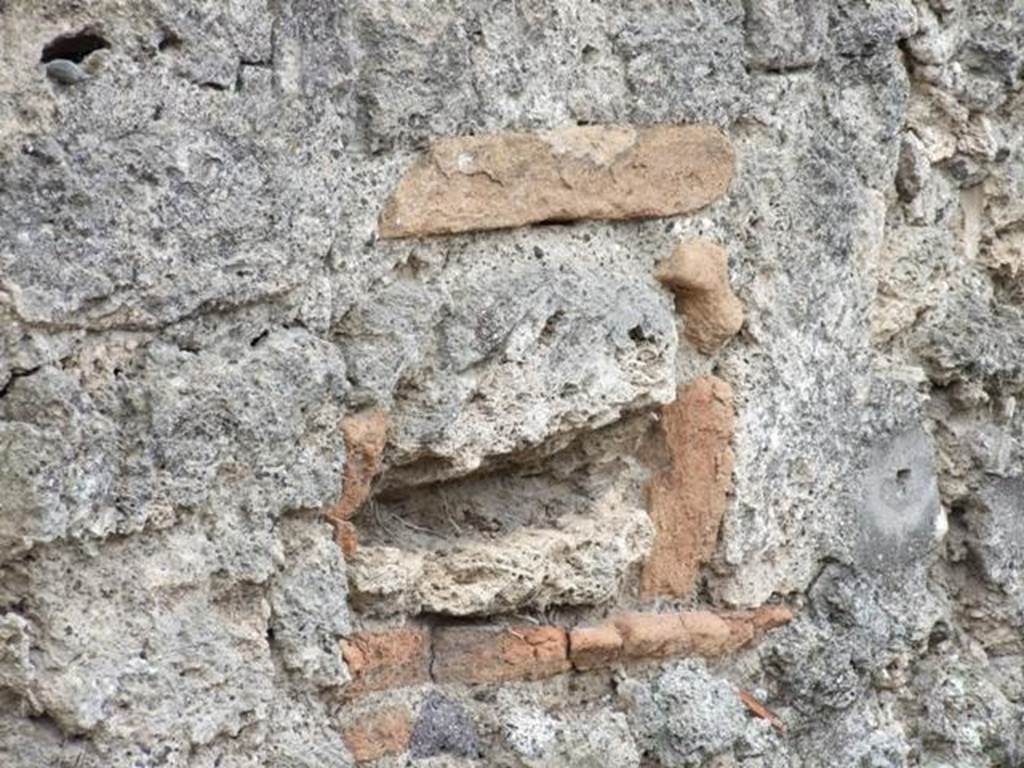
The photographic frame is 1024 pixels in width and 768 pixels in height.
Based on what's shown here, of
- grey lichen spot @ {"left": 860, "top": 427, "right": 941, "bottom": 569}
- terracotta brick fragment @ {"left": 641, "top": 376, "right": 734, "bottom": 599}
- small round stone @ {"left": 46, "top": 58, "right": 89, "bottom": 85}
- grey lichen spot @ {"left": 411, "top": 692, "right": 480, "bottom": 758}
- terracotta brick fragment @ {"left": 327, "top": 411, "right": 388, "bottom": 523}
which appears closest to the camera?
small round stone @ {"left": 46, "top": 58, "right": 89, "bottom": 85}

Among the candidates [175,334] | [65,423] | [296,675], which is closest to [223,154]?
[175,334]

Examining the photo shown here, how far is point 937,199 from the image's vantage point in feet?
8.99

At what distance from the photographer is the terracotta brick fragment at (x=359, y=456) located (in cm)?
200

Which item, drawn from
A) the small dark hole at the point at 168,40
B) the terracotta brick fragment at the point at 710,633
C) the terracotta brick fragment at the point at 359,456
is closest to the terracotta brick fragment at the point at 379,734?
the terracotta brick fragment at the point at 359,456

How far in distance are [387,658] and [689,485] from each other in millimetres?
502

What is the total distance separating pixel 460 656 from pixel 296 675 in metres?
0.27

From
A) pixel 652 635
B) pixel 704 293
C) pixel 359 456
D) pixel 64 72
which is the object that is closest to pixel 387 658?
pixel 359 456

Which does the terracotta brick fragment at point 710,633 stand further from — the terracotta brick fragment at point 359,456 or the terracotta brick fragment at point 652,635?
the terracotta brick fragment at point 359,456

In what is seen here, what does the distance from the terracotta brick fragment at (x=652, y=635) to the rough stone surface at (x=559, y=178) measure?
1.64ft

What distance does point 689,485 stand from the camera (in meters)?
2.41

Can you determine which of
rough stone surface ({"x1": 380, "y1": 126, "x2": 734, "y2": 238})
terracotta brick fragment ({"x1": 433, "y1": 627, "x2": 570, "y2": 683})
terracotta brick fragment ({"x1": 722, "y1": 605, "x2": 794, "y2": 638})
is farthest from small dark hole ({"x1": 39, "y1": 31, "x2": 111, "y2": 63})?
terracotta brick fragment ({"x1": 722, "y1": 605, "x2": 794, "y2": 638})

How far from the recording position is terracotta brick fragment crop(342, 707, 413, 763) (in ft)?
6.77

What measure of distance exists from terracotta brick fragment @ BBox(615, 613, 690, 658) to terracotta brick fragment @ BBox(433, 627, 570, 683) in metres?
0.10

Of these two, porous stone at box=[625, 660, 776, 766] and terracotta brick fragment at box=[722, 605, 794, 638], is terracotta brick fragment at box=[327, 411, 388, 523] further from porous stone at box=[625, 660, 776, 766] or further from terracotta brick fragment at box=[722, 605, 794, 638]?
terracotta brick fragment at box=[722, 605, 794, 638]
